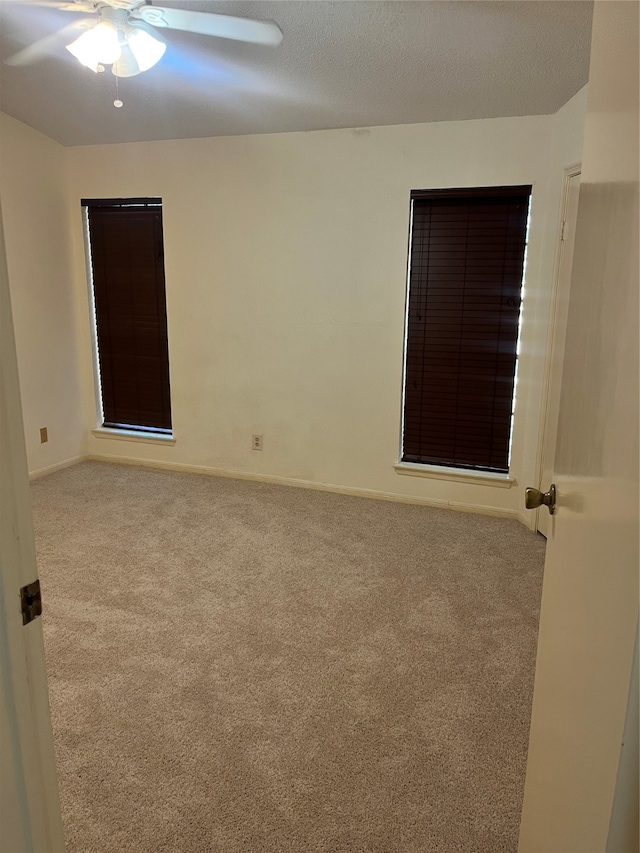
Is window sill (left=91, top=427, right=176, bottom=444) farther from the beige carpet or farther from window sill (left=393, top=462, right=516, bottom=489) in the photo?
window sill (left=393, top=462, right=516, bottom=489)

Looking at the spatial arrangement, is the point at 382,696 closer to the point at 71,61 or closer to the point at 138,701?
the point at 138,701

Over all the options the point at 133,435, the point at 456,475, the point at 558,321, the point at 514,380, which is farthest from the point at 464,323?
the point at 133,435

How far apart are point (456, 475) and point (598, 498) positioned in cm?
285

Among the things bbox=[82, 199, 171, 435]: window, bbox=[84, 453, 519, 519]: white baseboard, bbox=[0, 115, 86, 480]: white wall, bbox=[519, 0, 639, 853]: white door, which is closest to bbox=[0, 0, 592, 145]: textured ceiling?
bbox=[0, 115, 86, 480]: white wall

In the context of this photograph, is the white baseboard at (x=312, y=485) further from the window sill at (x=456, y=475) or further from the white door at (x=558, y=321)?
the white door at (x=558, y=321)

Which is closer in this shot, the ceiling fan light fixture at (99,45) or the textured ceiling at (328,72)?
the ceiling fan light fixture at (99,45)

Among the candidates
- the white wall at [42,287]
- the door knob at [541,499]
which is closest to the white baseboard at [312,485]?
the white wall at [42,287]

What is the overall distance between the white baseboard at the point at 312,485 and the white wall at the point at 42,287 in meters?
0.52

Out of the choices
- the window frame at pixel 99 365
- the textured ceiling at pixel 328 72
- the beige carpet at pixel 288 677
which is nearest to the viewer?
the beige carpet at pixel 288 677

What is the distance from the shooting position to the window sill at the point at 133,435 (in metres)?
4.34

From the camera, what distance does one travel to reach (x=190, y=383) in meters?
4.16

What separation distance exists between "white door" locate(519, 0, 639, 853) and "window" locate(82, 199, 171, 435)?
3.62 metres

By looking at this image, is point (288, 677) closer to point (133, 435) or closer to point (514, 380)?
point (514, 380)

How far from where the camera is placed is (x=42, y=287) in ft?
13.2
